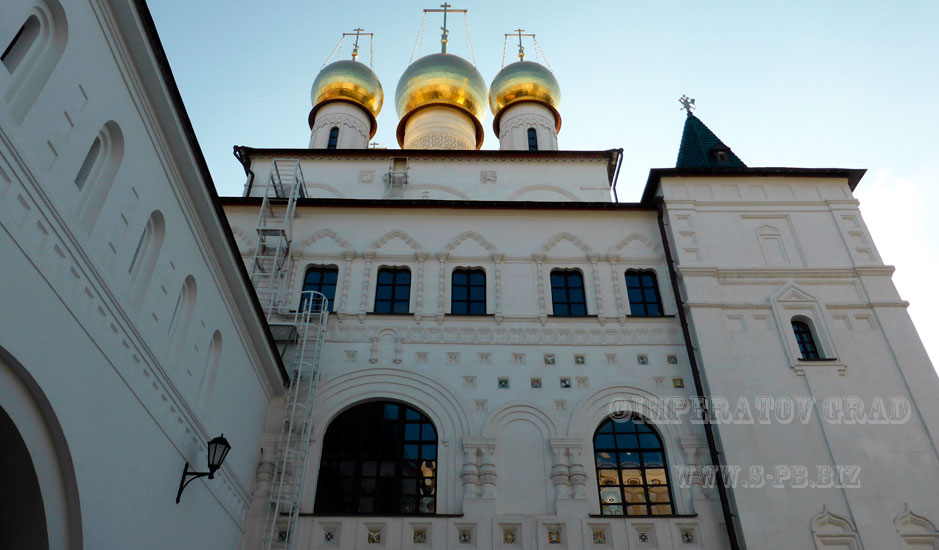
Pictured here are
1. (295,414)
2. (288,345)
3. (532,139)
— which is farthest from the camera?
(532,139)

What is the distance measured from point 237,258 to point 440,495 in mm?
3978

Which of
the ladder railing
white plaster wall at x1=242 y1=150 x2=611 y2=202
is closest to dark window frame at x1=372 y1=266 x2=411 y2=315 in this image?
the ladder railing

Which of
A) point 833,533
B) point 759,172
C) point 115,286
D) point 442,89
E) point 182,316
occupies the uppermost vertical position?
point 442,89

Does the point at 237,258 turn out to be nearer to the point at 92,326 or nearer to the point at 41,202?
the point at 92,326

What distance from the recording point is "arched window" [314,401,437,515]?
9352mm

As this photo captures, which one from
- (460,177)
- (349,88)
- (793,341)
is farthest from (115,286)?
(349,88)

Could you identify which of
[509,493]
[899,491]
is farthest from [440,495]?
[899,491]

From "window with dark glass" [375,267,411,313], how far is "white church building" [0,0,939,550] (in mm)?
41

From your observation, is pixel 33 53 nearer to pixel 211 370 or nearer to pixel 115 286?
pixel 115 286

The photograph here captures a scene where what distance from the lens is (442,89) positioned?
19.0m

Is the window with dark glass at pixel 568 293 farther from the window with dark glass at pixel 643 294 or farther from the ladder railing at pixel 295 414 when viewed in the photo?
the ladder railing at pixel 295 414

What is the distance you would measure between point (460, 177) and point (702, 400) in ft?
23.8

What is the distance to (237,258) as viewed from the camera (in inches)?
319

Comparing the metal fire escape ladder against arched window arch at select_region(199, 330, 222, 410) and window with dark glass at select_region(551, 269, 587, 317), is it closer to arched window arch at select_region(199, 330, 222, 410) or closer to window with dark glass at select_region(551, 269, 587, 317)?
arched window arch at select_region(199, 330, 222, 410)
